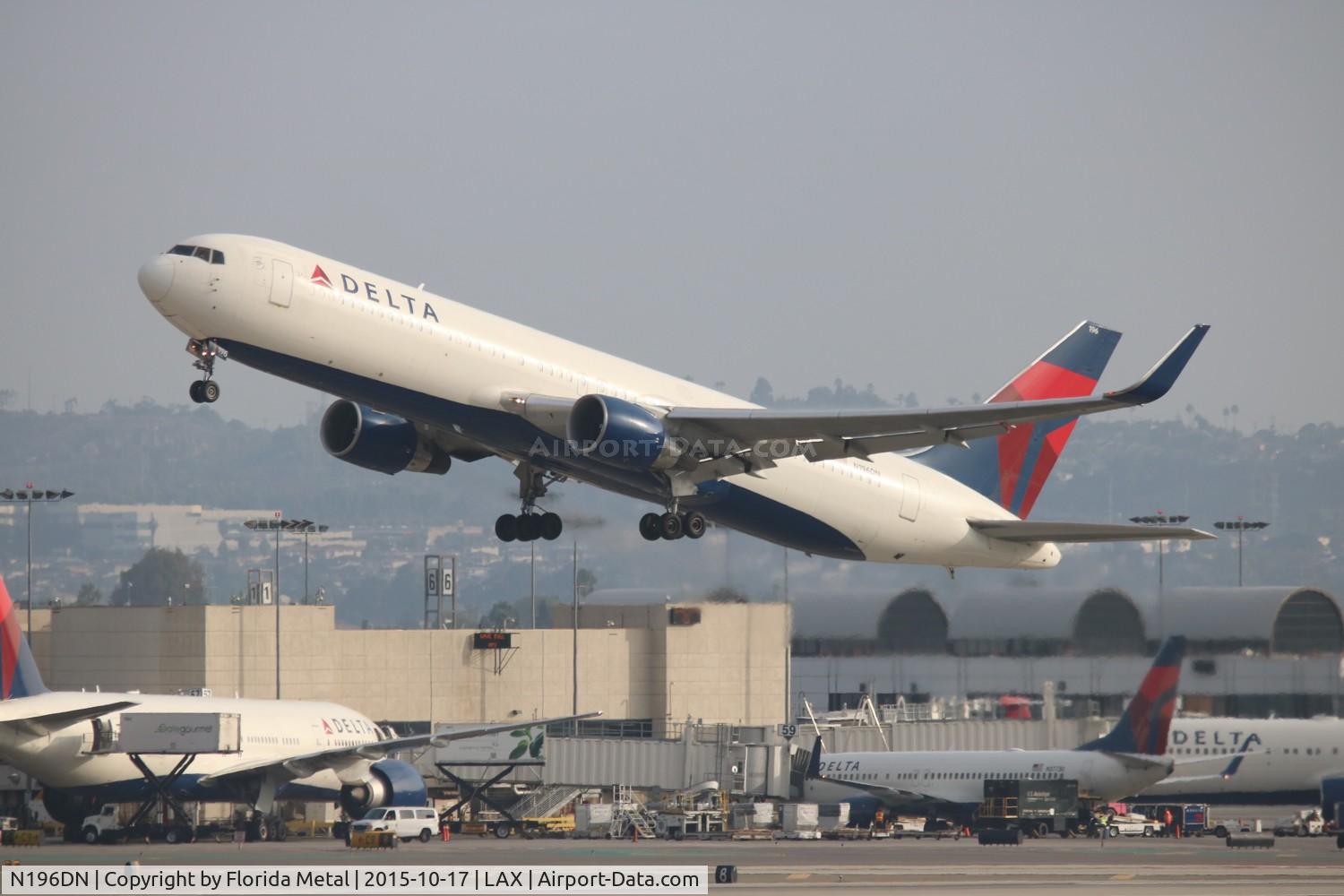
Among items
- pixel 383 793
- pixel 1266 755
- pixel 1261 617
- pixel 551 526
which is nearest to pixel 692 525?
pixel 551 526

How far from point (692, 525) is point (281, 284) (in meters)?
11.7

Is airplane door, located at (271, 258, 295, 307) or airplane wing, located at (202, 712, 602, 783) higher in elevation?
airplane door, located at (271, 258, 295, 307)

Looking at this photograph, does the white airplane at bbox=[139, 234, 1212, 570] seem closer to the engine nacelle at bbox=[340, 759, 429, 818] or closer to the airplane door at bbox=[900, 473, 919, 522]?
the airplane door at bbox=[900, 473, 919, 522]

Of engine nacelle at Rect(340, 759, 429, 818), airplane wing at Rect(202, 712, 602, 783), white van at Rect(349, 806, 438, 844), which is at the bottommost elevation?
white van at Rect(349, 806, 438, 844)

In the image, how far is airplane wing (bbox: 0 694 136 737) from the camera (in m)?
56.9

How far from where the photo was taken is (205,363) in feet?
131

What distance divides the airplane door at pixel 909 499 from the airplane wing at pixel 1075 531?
1.76 m

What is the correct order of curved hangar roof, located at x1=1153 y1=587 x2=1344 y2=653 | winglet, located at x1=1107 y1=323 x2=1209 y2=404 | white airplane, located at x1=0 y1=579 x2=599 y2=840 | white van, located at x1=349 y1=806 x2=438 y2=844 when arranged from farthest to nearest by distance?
curved hangar roof, located at x1=1153 y1=587 x2=1344 y2=653, white van, located at x1=349 y1=806 x2=438 y2=844, white airplane, located at x1=0 y1=579 x2=599 y2=840, winglet, located at x1=1107 y1=323 x2=1209 y2=404

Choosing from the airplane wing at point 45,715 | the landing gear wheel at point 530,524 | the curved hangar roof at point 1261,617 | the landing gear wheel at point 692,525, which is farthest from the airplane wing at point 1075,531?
the curved hangar roof at point 1261,617

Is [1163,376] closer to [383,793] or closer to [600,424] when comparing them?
[600,424]

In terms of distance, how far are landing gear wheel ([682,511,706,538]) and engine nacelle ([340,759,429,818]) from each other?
2317 cm

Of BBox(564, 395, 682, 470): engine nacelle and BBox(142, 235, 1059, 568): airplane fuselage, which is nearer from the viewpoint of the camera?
BBox(142, 235, 1059, 568): airplane fuselage

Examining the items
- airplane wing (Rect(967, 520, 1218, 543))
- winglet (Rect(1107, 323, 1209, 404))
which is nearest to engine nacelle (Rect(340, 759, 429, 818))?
airplane wing (Rect(967, 520, 1218, 543))

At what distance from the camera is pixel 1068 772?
64.9 meters
